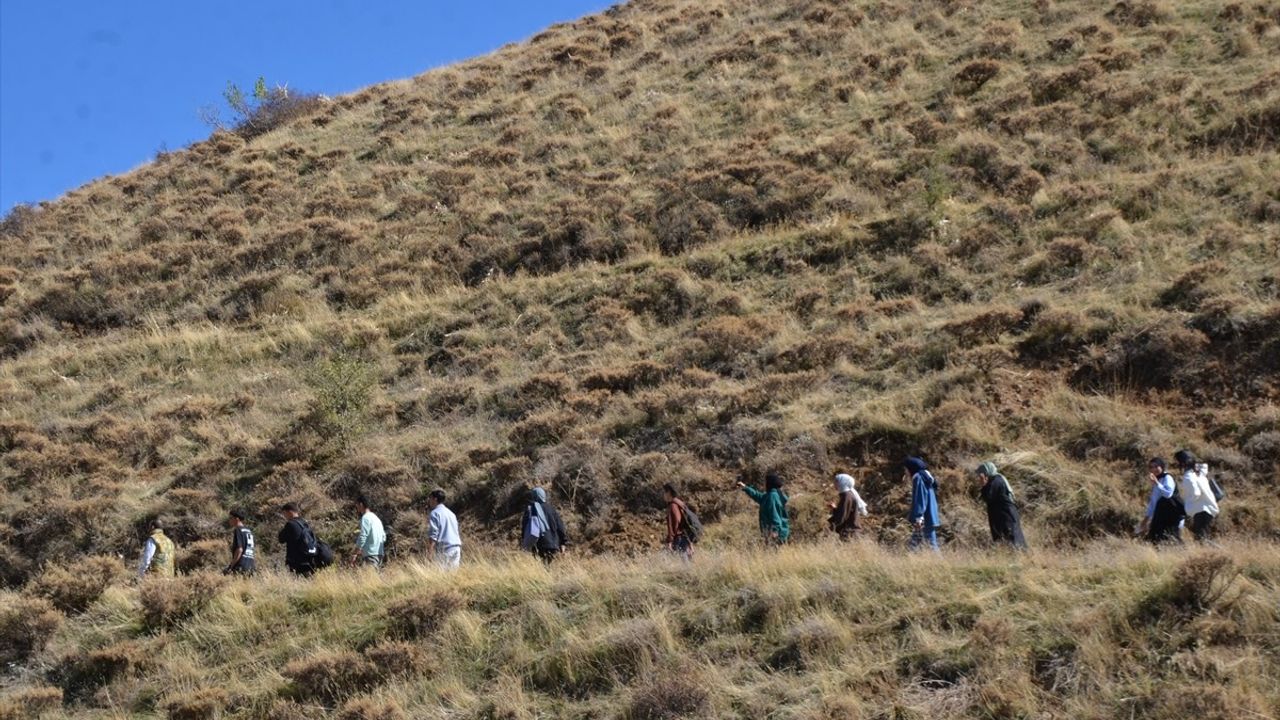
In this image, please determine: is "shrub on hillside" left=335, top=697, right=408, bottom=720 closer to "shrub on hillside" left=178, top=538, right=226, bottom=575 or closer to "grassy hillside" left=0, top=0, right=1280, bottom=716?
"grassy hillside" left=0, top=0, right=1280, bottom=716

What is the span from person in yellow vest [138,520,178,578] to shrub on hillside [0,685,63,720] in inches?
130

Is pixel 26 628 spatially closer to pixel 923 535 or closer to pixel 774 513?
pixel 774 513

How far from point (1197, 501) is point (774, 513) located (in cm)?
397

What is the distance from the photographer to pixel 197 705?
9070mm

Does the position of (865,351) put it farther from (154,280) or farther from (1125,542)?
(154,280)

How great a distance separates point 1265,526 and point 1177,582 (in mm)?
4395

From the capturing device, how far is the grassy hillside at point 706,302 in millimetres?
13594

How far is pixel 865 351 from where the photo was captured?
52.3 ft

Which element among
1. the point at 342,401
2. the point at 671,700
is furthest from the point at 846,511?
the point at 342,401

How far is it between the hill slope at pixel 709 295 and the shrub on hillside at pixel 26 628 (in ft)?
12.0

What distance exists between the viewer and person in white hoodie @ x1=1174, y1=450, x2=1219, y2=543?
10617 millimetres

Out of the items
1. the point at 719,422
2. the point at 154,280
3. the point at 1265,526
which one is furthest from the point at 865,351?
the point at 154,280

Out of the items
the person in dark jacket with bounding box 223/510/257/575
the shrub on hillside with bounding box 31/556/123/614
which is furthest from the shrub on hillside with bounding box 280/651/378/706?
the person in dark jacket with bounding box 223/510/257/575

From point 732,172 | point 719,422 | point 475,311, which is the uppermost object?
point 732,172
